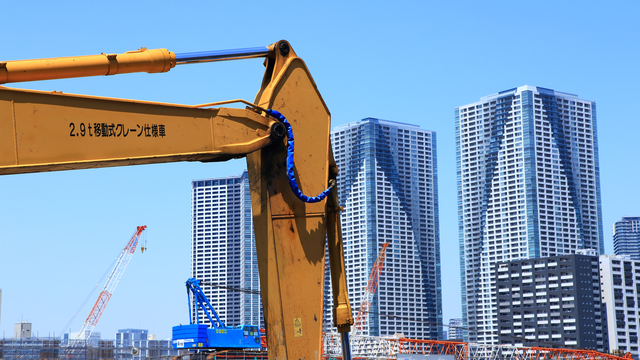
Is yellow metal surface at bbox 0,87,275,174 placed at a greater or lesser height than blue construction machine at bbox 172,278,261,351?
greater

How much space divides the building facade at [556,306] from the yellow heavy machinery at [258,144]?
494ft

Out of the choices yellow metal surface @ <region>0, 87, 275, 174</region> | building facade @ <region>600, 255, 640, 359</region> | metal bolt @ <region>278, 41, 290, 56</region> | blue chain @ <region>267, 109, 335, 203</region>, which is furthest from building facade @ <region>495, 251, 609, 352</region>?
yellow metal surface @ <region>0, 87, 275, 174</region>

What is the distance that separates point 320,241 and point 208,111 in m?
2.42

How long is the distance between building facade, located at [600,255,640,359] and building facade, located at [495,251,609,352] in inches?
99.8

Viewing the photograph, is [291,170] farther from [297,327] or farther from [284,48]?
[297,327]

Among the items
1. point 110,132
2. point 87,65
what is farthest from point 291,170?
point 87,65

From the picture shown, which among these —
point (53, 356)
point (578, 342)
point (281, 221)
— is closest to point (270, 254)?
point (281, 221)

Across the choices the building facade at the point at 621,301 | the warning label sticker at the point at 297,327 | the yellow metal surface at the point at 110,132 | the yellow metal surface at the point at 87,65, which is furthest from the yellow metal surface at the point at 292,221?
the building facade at the point at 621,301

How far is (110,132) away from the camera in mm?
9312

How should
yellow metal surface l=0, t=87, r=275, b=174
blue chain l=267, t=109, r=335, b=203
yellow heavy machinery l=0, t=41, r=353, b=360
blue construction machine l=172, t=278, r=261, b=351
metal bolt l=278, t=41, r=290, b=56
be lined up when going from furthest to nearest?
blue construction machine l=172, t=278, r=261, b=351, metal bolt l=278, t=41, r=290, b=56, blue chain l=267, t=109, r=335, b=203, yellow heavy machinery l=0, t=41, r=353, b=360, yellow metal surface l=0, t=87, r=275, b=174

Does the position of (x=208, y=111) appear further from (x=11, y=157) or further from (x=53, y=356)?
(x=53, y=356)

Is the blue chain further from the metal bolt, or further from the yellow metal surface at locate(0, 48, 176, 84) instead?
the yellow metal surface at locate(0, 48, 176, 84)

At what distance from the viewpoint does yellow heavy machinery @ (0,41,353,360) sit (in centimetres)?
898

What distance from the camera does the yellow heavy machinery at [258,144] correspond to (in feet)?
29.5
